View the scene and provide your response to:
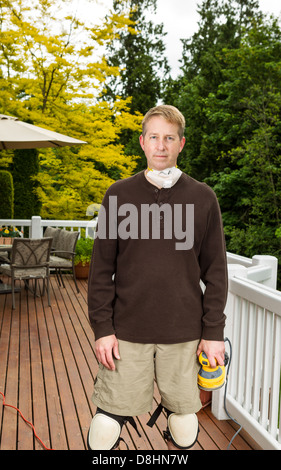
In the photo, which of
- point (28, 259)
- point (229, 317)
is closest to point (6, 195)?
point (28, 259)

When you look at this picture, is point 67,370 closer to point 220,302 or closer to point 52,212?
point 220,302

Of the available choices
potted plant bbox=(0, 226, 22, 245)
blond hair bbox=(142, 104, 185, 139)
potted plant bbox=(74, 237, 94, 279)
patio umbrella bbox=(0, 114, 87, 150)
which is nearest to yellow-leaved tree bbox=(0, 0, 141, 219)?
potted plant bbox=(74, 237, 94, 279)

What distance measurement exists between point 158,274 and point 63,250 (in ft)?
16.6

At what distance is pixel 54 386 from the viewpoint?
3.33 metres

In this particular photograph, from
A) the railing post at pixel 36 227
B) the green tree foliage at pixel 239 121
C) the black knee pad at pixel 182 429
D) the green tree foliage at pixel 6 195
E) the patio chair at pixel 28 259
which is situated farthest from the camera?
the green tree foliage at pixel 239 121

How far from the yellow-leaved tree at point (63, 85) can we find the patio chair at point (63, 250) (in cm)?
418

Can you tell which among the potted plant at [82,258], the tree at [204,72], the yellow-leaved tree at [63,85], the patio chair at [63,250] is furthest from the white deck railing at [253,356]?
the tree at [204,72]

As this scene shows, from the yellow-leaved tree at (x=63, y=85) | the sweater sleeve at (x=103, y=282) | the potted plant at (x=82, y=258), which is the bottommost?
the potted plant at (x=82, y=258)

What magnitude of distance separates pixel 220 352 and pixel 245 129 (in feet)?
54.4

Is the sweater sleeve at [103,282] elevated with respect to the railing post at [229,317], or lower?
elevated

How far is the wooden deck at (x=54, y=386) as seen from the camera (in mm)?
2576

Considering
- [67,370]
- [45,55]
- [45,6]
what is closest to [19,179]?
[45,55]

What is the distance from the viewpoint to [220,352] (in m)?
1.71

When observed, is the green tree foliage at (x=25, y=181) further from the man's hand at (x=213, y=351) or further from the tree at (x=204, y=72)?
the tree at (x=204, y=72)
